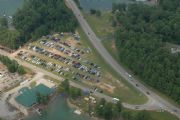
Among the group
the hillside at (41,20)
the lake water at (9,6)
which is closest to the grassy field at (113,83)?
the hillside at (41,20)

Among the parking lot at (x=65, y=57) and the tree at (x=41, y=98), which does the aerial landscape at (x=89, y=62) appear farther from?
the parking lot at (x=65, y=57)

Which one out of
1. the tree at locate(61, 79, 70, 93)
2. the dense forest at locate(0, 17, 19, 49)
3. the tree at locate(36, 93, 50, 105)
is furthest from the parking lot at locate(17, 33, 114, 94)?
the tree at locate(36, 93, 50, 105)

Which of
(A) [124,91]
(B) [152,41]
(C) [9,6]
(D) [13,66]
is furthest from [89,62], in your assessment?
(C) [9,6]

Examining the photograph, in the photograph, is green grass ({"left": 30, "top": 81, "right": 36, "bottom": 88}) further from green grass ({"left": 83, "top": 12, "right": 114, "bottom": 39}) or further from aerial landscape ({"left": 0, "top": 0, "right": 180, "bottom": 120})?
green grass ({"left": 83, "top": 12, "right": 114, "bottom": 39})

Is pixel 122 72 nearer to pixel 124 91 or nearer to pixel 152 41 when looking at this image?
pixel 124 91

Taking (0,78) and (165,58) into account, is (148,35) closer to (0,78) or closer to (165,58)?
(165,58)
